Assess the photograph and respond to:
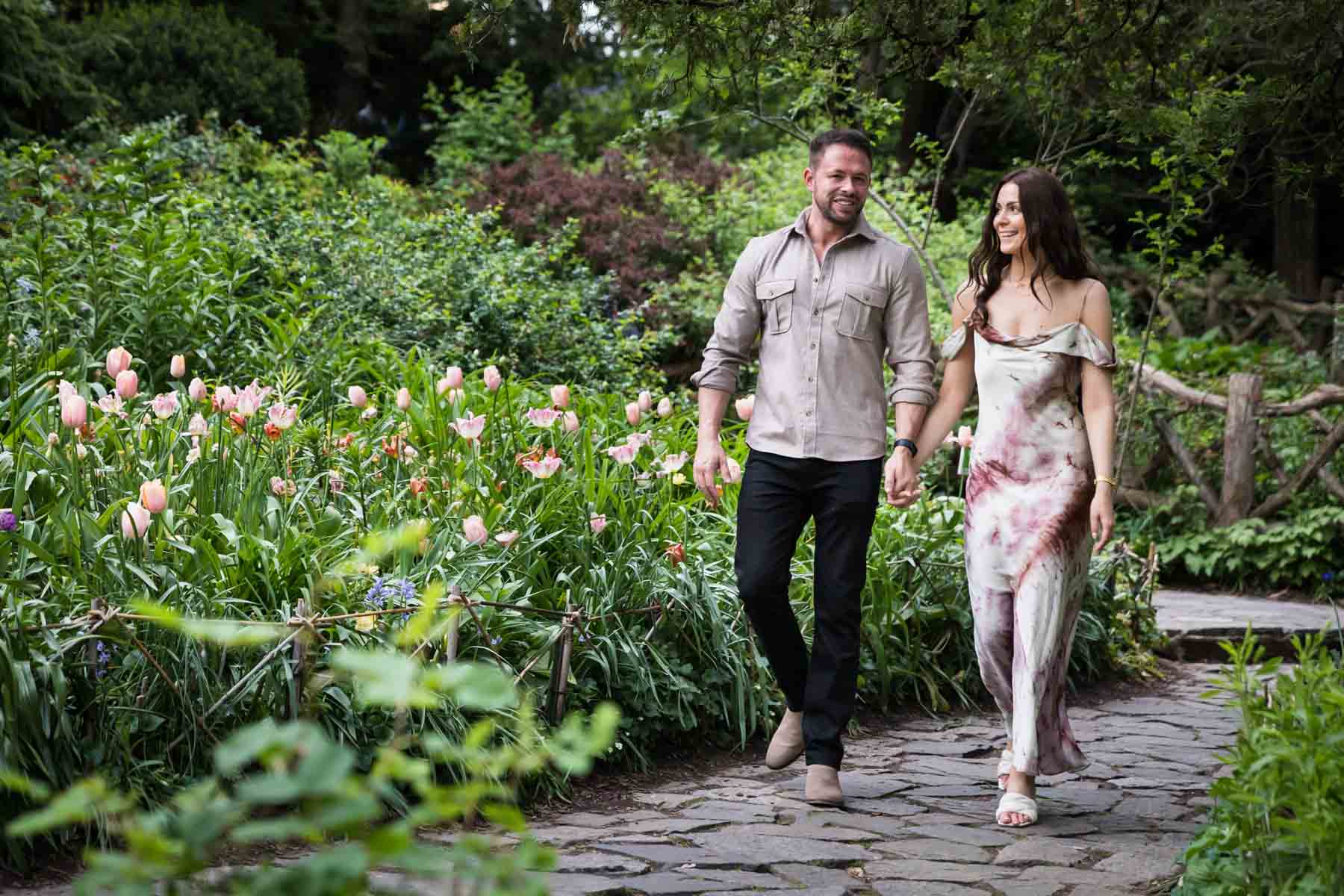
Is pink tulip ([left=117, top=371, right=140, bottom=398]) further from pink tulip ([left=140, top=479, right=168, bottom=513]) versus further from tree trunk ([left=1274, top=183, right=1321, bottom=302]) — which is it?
tree trunk ([left=1274, top=183, right=1321, bottom=302])

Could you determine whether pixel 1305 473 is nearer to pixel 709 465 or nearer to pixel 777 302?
pixel 777 302

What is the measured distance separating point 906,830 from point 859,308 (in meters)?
1.52

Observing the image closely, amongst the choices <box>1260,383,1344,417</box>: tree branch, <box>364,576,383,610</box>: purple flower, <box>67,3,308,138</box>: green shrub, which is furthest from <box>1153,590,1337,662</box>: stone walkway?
<box>67,3,308,138</box>: green shrub

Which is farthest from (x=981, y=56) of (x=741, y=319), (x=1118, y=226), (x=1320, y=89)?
(x=1118, y=226)

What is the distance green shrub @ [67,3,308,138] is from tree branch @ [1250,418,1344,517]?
1080cm

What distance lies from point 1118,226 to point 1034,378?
1644 cm

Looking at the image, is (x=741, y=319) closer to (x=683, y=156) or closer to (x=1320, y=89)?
(x=1320, y=89)

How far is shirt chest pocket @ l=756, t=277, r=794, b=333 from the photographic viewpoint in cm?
423

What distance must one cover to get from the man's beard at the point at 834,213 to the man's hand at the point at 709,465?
2.47 ft

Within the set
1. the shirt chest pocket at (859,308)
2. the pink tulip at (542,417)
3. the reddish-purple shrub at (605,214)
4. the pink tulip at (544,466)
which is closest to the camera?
the shirt chest pocket at (859,308)

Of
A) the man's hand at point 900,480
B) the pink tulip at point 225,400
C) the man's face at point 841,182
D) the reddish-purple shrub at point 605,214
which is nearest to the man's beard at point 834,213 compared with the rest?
A: the man's face at point 841,182

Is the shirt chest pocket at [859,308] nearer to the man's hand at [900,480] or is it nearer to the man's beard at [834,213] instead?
the man's beard at [834,213]

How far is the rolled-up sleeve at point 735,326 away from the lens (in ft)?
14.2

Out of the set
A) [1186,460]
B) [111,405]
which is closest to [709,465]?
[111,405]
